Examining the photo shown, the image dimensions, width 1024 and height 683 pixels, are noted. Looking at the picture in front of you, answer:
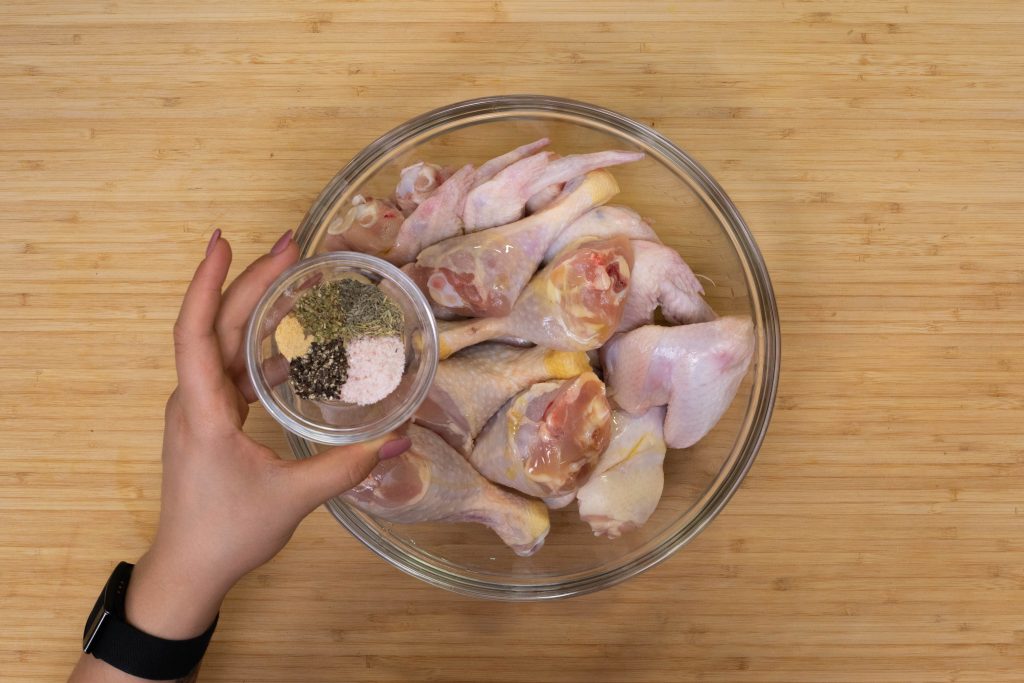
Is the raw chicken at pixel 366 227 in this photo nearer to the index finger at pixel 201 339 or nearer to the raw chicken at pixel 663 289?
the index finger at pixel 201 339

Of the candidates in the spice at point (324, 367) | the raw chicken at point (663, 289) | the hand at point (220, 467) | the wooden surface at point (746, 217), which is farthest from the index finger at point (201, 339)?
the raw chicken at point (663, 289)

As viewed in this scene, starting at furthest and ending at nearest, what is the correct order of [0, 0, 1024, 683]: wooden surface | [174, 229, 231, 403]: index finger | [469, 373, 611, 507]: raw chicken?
[0, 0, 1024, 683]: wooden surface
[469, 373, 611, 507]: raw chicken
[174, 229, 231, 403]: index finger

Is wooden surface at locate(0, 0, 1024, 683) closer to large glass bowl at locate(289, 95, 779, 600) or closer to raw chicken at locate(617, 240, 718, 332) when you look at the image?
large glass bowl at locate(289, 95, 779, 600)

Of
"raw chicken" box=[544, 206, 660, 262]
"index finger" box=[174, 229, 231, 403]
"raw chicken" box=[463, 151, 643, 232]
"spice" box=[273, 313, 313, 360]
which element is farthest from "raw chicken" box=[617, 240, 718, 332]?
"index finger" box=[174, 229, 231, 403]

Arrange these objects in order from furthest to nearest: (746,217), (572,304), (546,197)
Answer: (746,217) → (546,197) → (572,304)

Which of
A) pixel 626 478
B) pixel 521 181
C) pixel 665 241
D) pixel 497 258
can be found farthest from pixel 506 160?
pixel 626 478

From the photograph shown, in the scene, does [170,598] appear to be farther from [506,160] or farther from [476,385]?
[506,160]
